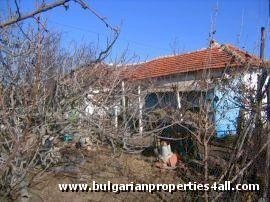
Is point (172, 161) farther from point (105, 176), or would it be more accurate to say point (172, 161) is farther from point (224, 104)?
point (224, 104)

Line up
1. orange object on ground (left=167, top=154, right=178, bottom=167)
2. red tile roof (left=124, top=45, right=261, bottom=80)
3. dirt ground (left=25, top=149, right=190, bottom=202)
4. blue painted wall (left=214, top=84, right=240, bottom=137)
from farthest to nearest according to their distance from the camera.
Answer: red tile roof (left=124, top=45, right=261, bottom=80), orange object on ground (left=167, top=154, right=178, bottom=167), blue painted wall (left=214, top=84, right=240, bottom=137), dirt ground (left=25, top=149, right=190, bottom=202)

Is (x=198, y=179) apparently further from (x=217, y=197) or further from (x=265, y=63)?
(x=265, y=63)

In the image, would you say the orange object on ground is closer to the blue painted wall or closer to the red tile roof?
the blue painted wall

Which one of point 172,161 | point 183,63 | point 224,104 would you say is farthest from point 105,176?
point 183,63

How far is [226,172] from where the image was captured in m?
7.65

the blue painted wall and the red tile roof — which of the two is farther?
the red tile roof

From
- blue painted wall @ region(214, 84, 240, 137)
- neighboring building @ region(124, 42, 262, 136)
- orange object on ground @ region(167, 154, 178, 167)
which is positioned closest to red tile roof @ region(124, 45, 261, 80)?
neighboring building @ region(124, 42, 262, 136)

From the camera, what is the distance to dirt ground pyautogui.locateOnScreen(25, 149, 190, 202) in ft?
26.2

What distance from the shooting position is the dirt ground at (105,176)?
7.98 m

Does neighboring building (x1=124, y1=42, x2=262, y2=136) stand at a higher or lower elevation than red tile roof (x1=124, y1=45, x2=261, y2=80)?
lower

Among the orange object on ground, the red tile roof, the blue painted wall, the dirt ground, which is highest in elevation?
the red tile roof

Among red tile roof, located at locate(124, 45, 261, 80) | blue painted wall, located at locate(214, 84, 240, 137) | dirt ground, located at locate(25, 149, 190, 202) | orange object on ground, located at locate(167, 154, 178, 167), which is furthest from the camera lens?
red tile roof, located at locate(124, 45, 261, 80)

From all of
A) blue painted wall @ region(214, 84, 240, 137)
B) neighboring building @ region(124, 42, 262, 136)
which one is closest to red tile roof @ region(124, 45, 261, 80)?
neighboring building @ region(124, 42, 262, 136)

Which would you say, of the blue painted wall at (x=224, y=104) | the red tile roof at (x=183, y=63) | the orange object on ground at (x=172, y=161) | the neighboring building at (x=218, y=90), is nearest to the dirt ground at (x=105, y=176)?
the orange object on ground at (x=172, y=161)
